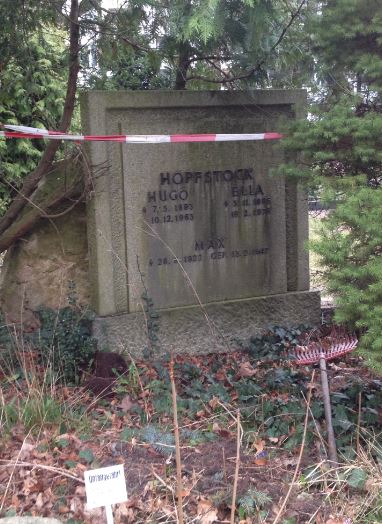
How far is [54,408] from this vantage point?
400cm

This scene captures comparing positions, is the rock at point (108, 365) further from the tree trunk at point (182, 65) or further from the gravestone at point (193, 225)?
the tree trunk at point (182, 65)

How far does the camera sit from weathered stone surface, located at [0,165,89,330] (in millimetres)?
5672

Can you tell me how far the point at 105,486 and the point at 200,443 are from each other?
3.82 ft

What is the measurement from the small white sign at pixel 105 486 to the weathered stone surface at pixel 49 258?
2.96 meters

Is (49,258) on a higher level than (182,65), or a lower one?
lower

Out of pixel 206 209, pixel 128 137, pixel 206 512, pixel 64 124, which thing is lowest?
pixel 206 512

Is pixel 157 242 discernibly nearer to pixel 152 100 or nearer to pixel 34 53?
pixel 152 100

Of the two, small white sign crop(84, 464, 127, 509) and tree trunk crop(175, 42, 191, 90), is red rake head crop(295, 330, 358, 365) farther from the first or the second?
tree trunk crop(175, 42, 191, 90)

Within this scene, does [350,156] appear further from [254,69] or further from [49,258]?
[49,258]

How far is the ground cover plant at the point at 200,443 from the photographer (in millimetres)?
3252

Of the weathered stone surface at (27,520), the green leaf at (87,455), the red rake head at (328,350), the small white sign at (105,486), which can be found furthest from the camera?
the red rake head at (328,350)

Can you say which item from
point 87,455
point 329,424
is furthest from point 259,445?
point 87,455

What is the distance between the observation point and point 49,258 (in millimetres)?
5727

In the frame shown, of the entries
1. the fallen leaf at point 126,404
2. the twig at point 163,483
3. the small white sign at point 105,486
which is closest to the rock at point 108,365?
the fallen leaf at point 126,404
